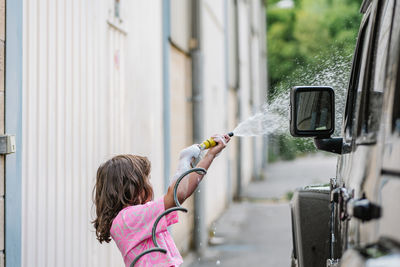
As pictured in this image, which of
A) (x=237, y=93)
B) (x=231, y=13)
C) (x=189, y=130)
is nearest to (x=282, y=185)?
(x=237, y=93)

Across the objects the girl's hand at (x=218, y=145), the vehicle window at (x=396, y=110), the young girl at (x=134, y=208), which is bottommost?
the young girl at (x=134, y=208)

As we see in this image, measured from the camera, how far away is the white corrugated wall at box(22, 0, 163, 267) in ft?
11.3

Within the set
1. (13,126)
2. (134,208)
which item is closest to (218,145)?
(134,208)

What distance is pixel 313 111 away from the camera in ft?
9.34

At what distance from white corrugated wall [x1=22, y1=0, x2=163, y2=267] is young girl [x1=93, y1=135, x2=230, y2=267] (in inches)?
23.4

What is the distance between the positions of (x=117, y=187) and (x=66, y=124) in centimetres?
114

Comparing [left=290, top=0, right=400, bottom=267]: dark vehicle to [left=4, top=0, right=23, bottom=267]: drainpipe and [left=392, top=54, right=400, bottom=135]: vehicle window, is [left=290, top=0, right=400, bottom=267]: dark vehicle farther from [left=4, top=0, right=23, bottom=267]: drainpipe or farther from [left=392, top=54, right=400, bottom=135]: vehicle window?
[left=4, top=0, right=23, bottom=267]: drainpipe

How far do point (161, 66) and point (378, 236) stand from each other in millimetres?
5485

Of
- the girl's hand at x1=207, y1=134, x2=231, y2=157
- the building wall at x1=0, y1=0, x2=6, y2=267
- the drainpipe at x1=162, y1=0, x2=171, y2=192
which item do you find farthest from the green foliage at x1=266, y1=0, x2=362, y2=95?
the building wall at x1=0, y1=0, x2=6, y2=267

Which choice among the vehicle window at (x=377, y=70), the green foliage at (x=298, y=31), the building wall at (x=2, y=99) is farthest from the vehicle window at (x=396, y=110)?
the green foliage at (x=298, y=31)

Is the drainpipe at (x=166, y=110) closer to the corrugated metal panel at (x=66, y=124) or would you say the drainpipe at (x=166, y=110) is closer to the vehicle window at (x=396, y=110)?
the corrugated metal panel at (x=66, y=124)

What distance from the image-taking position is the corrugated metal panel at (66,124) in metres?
3.45

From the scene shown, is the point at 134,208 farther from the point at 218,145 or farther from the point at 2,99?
the point at 2,99

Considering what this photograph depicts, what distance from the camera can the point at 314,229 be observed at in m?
3.35
